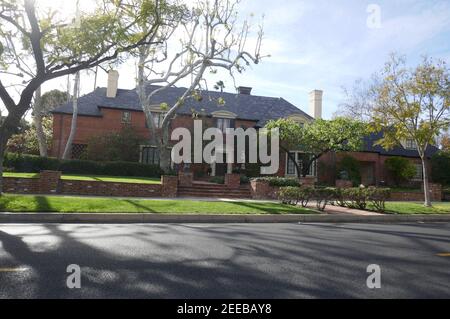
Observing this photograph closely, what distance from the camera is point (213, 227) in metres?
10.2

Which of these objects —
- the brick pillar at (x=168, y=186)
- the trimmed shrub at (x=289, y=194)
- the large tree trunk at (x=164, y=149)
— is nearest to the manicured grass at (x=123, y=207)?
the trimmed shrub at (x=289, y=194)

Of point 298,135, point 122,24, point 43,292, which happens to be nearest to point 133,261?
point 43,292

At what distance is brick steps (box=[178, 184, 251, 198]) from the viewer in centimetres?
1879

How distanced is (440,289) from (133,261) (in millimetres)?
4414

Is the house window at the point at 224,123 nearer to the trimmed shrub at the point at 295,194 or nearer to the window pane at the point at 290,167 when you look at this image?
the window pane at the point at 290,167

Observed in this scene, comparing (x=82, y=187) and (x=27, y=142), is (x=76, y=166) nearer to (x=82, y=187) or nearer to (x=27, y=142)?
(x=82, y=187)

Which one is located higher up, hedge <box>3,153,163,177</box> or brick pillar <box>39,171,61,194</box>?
hedge <box>3,153,163,177</box>

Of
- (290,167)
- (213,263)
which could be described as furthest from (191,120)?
(213,263)

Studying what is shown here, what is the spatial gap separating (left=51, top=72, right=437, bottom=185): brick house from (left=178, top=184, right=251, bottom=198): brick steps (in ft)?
23.1

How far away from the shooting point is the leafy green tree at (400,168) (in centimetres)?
3047

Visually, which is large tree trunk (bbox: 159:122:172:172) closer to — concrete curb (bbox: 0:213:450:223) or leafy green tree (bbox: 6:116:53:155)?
leafy green tree (bbox: 6:116:53:155)

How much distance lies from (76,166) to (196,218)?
14.2m

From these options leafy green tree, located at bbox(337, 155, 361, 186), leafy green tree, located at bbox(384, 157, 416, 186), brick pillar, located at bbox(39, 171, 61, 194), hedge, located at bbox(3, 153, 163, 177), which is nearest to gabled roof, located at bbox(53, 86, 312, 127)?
leafy green tree, located at bbox(337, 155, 361, 186)

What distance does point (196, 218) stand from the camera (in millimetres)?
11602
